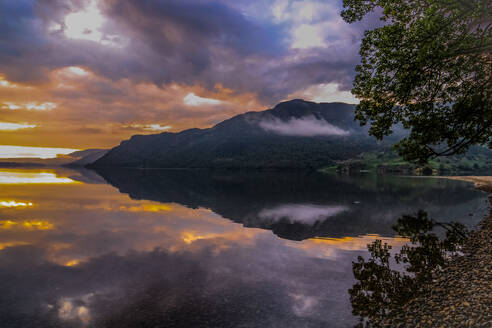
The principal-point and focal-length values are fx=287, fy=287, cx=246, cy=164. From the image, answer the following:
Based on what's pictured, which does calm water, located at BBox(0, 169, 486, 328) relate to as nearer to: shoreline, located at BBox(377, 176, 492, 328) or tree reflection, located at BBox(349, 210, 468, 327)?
tree reflection, located at BBox(349, 210, 468, 327)

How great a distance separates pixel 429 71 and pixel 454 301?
54.0 ft

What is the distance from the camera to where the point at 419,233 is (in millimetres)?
32812

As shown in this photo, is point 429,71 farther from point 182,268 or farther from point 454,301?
point 182,268

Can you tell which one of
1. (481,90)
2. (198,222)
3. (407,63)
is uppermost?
(407,63)

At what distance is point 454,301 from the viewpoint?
14070 mm

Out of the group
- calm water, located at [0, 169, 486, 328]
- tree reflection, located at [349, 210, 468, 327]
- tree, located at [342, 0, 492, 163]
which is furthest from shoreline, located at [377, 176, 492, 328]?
tree, located at [342, 0, 492, 163]

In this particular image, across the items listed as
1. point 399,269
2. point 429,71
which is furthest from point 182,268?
point 429,71

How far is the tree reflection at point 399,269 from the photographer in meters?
15.1

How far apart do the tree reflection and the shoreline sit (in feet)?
1.86

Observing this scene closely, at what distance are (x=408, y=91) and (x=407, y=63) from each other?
2469 mm

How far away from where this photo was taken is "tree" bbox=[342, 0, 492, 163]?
63.4 ft

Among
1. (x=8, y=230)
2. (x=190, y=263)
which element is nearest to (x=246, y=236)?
(x=190, y=263)

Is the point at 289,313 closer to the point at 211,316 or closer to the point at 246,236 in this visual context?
the point at 211,316

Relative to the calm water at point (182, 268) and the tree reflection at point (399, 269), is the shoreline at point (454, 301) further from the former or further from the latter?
the calm water at point (182, 268)
